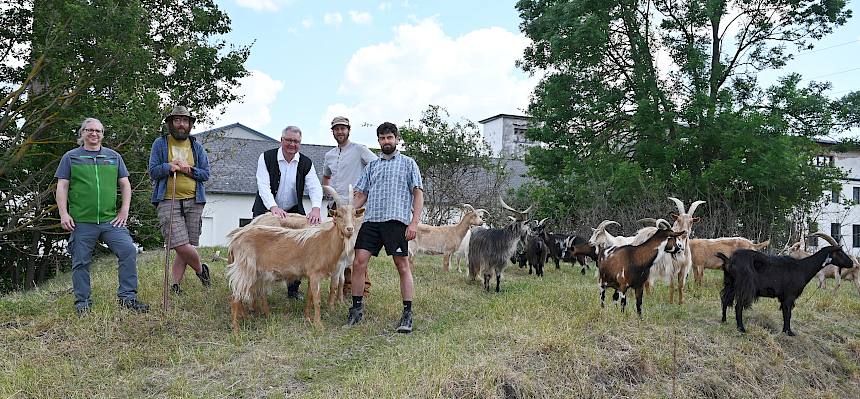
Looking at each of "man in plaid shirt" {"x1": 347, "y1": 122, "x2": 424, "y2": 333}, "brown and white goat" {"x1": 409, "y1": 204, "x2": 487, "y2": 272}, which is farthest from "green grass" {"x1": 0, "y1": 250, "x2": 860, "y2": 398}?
"brown and white goat" {"x1": 409, "y1": 204, "x2": 487, "y2": 272}

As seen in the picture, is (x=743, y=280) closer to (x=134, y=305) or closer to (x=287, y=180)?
(x=287, y=180)

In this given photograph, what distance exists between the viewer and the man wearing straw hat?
6.68 meters

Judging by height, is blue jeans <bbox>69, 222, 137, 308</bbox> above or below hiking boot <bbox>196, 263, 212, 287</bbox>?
above

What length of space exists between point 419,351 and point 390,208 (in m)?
1.41

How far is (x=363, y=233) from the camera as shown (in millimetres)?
6426

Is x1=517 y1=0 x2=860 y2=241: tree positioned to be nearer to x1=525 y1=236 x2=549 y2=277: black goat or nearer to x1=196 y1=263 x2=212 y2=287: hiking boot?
x1=525 y1=236 x2=549 y2=277: black goat

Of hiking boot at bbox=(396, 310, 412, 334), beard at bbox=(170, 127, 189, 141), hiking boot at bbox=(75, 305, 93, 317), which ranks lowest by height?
hiking boot at bbox=(396, 310, 412, 334)

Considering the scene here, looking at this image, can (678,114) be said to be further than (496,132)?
No

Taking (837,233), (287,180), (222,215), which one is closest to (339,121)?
(287,180)

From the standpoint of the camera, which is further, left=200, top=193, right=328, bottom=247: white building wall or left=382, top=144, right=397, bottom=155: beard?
left=200, top=193, right=328, bottom=247: white building wall

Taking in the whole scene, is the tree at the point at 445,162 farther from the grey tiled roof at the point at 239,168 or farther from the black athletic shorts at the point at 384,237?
the black athletic shorts at the point at 384,237

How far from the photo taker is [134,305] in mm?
6457

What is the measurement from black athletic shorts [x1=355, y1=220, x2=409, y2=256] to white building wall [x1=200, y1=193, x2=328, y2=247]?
21.6 meters

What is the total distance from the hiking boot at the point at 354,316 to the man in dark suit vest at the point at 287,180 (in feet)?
3.34
